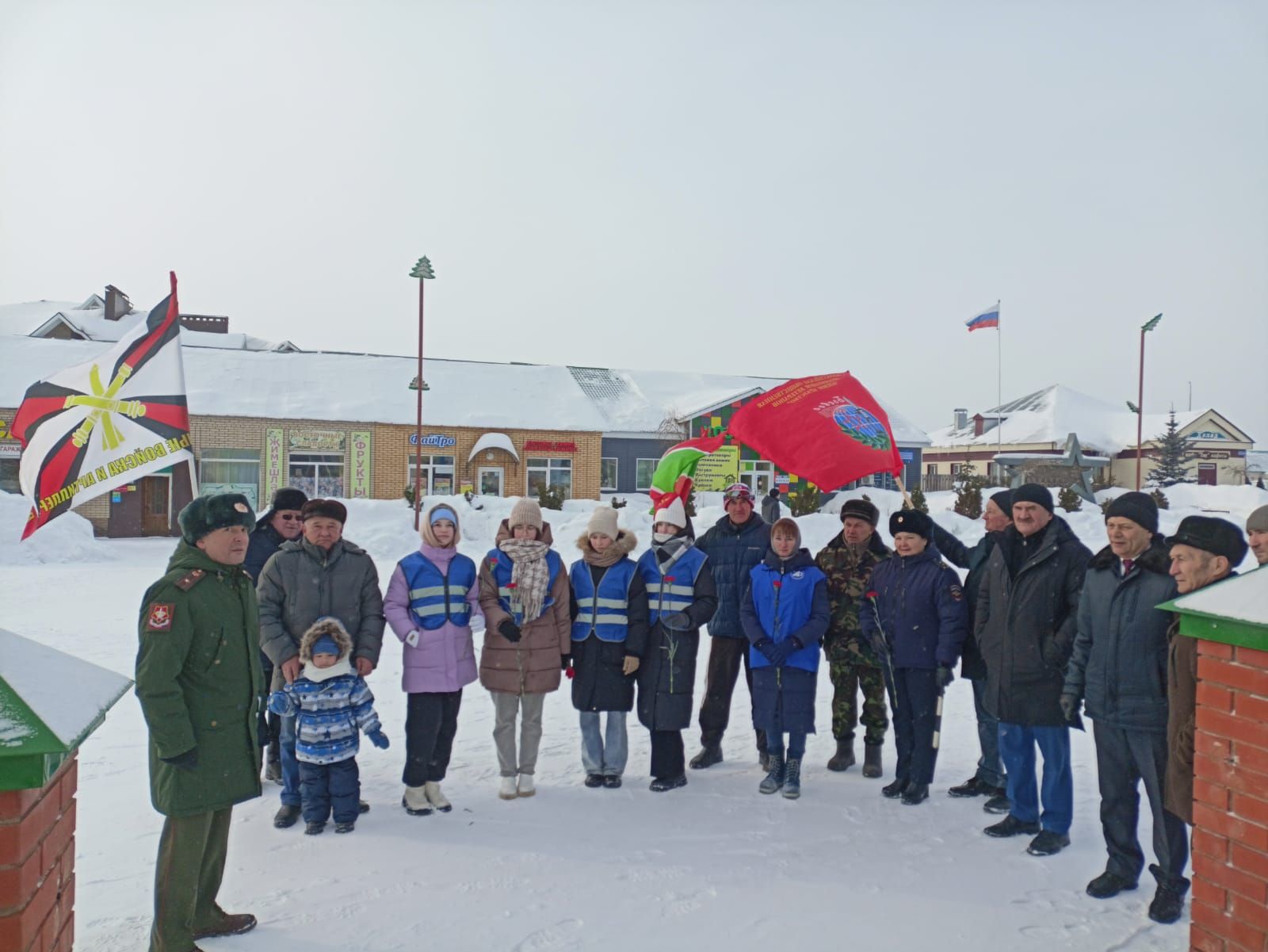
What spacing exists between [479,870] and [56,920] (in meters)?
1.95

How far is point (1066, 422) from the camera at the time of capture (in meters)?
42.2

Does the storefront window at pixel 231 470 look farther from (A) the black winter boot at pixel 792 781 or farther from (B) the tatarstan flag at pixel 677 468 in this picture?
(A) the black winter boot at pixel 792 781

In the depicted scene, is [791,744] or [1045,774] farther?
[791,744]

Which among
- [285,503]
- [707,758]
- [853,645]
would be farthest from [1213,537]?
[285,503]

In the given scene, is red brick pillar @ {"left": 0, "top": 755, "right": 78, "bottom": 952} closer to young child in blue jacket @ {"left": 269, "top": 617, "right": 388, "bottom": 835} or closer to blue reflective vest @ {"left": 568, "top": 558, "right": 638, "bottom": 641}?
young child in blue jacket @ {"left": 269, "top": 617, "right": 388, "bottom": 835}

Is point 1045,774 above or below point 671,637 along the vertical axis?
below

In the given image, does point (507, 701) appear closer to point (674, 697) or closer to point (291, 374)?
point (674, 697)

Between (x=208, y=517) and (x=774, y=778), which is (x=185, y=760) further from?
(x=774, y=778)

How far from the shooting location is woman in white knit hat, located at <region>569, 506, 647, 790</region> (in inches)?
199

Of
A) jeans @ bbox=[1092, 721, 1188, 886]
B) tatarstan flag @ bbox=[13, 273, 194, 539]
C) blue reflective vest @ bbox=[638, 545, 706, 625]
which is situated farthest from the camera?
tatarstan flag @ bbox=[13, 273, 194, 539]

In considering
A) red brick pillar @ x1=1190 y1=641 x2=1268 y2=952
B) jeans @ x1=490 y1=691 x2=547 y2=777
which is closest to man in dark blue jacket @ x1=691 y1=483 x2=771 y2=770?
jeans @ x1=490 y1=691 x2=547 y2=777

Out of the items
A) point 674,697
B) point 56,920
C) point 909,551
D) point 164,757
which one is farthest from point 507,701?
point 56,920

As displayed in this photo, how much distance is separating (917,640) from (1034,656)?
73 cm

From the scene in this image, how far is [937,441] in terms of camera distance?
50.1m
